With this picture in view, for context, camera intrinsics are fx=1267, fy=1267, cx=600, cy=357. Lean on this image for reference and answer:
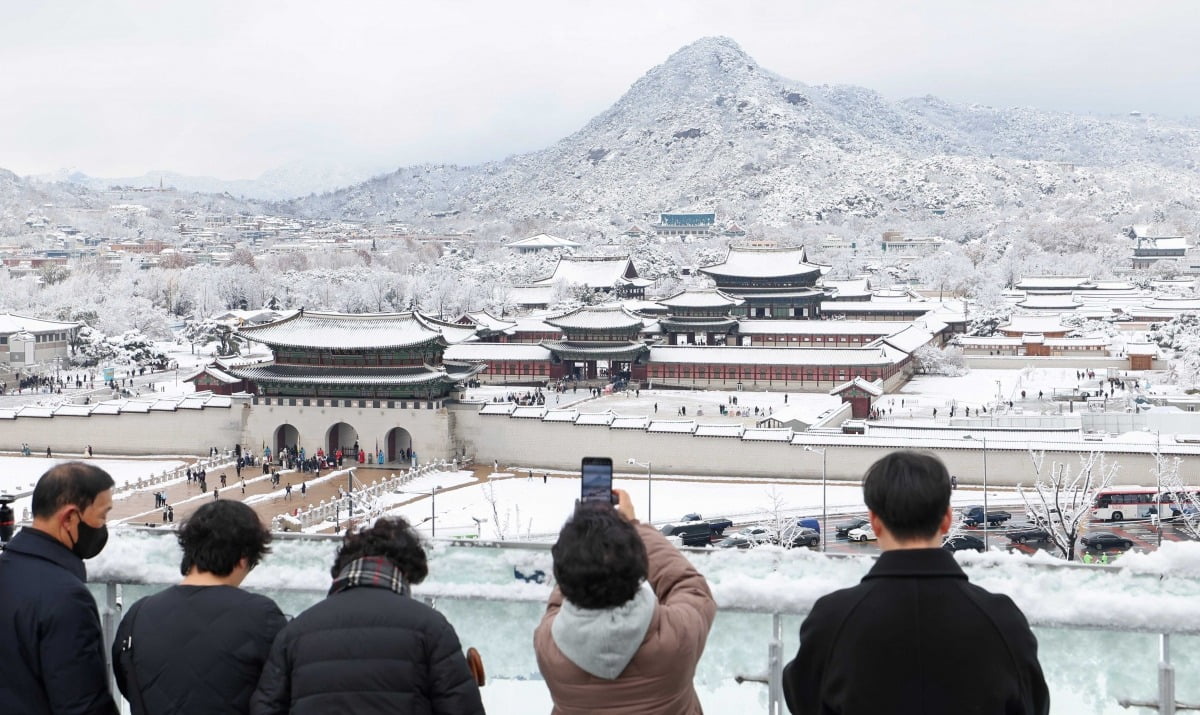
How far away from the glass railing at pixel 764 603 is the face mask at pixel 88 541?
567 millimetres

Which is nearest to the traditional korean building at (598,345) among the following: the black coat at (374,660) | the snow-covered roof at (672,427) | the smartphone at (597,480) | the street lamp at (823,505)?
the snow-covered roof at (672,427)

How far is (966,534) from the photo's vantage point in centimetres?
2386

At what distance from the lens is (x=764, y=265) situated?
6462 centimetres

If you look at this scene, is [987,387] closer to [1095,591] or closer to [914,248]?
[1095,591]

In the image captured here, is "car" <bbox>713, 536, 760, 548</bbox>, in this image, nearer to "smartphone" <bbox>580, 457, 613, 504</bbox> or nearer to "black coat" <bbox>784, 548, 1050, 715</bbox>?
"smartphone" <bbox>580, 457, 613, 504</bbox>

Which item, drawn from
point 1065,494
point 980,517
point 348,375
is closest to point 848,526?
point 980,517

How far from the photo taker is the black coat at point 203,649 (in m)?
4.36

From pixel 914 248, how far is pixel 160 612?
12580 cm

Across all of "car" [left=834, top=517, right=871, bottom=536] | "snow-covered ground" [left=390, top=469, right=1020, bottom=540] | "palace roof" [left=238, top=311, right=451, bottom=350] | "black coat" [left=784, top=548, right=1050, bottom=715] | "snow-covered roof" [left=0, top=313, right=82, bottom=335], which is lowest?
"snow-covered ground" [left=390, top=469, right=1020, bottom=540]

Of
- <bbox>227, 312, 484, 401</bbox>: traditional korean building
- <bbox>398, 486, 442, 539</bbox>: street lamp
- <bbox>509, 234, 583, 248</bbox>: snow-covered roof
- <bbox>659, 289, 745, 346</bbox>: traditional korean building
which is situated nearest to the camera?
<bbox>398, 486, 442, 539</bbox>: street lamp

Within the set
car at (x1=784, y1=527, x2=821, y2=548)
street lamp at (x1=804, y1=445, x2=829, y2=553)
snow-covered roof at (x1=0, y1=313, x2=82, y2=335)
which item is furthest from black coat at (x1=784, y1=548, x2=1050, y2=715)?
snow-covered roof at (x1=0, y1=313, x2=82, y2=335)

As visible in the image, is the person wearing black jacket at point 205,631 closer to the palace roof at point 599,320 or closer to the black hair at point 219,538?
the black hair at point 219,538

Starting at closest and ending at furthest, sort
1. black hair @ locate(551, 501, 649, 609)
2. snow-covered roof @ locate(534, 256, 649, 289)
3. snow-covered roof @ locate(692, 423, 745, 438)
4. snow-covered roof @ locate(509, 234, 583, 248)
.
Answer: black hair @ locate(551, 501, 649, 609) < snow-covered roof @ locate(692, 423, 745, 438) < snow-covered roof @ locate(534, 256, 649, 289) < snow-covered roof @ locate(509, 234, 583, 248)

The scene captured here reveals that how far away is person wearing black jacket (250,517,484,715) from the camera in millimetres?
4070
